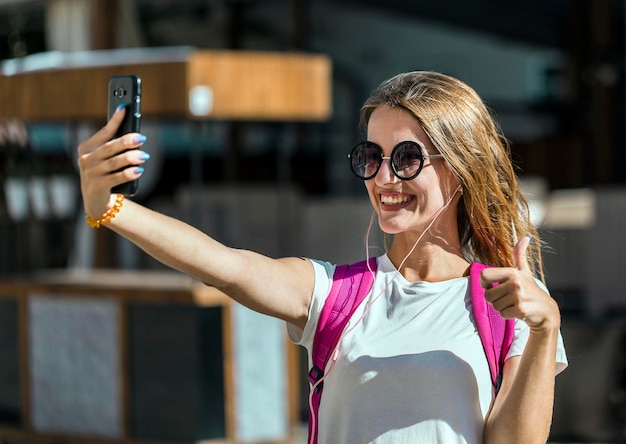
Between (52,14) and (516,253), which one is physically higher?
(52,14)

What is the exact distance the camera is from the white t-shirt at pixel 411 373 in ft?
6.31

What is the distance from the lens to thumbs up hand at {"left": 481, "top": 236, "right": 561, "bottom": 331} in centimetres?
178

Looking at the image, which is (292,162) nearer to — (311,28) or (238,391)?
(311,28)

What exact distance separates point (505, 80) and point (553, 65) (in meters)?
0.77

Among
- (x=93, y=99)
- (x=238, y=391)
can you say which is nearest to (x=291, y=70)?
(x=93, y=99)

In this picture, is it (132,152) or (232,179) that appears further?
(232,179)

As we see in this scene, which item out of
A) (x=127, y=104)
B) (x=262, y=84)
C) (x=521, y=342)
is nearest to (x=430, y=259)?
(x=521, y=342)

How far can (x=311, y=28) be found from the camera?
15953 millimetres

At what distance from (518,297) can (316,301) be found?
42cm

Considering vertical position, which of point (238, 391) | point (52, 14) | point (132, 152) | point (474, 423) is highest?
point (52, 14)

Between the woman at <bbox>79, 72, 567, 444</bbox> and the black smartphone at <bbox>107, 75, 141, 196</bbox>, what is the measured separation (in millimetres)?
20

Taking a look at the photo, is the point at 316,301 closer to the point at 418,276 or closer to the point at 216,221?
the point at 418,276

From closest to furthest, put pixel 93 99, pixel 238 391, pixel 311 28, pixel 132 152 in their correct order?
pixel 132 152 → pixel 238 391 → pixel 93 99 → pixel 311 28

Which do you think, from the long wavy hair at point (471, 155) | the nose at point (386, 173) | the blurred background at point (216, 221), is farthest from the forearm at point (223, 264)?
the blurred background at point (216, 221)
